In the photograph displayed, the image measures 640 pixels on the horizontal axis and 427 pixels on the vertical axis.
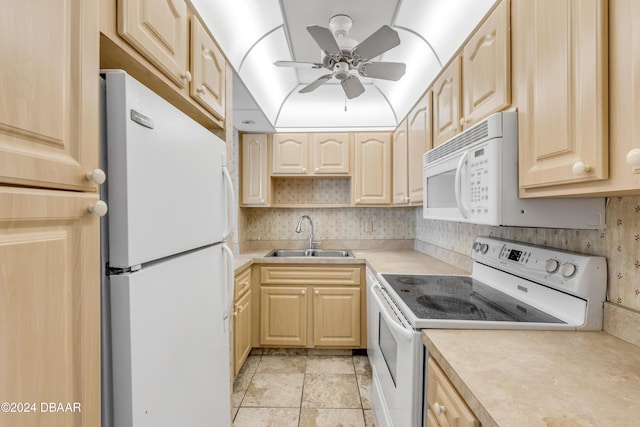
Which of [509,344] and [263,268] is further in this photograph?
[263,268]

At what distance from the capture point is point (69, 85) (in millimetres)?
594

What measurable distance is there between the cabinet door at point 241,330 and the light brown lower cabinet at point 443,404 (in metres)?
1.47

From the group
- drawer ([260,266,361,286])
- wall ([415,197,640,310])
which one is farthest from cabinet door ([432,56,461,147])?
drawer ([260,266,361,286])

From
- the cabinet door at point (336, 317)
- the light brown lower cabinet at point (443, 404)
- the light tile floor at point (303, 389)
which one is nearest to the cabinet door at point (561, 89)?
the light brown lower cabinet at point (443, 404)

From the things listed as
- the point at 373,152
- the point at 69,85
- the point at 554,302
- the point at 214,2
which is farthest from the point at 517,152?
the point at 373,152

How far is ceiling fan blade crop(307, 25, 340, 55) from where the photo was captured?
1479mm

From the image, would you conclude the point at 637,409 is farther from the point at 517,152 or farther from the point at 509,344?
the point at 517,152

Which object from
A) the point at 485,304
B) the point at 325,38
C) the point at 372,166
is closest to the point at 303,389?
the point at 485,304

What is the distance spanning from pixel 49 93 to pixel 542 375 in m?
1.28

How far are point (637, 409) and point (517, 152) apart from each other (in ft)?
2.62

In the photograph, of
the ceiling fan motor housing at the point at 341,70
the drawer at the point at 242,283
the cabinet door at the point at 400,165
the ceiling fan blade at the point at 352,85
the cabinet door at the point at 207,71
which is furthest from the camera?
the cabinet door at the point at 400,165

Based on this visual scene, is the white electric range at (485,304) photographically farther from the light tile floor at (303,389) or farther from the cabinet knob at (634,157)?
the cabinet knob at (634,157)

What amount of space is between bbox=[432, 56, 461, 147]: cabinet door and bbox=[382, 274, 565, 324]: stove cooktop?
0.84 m

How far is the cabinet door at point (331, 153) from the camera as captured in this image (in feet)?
9.93
